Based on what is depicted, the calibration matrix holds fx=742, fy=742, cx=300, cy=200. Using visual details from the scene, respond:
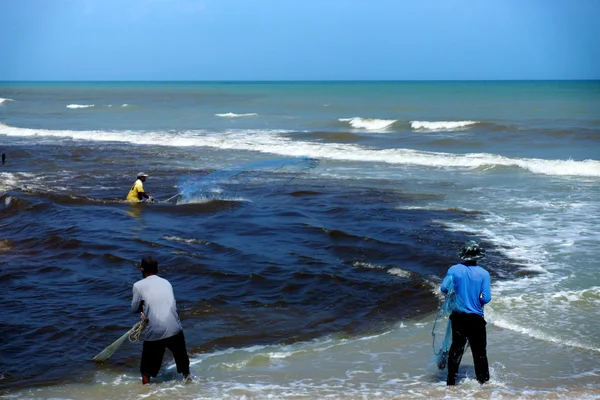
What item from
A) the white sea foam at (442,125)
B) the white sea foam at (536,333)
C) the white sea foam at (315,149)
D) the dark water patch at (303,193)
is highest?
the white sea foam at (442,125)

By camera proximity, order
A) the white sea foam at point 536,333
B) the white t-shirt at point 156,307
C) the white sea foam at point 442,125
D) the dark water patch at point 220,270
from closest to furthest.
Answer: the white t-shirt at point 156,307
the white sea foam at point 536,333
the dark water patch at point 220,270
the white sea foam at point 442,125

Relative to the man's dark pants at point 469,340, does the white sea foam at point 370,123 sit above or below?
above

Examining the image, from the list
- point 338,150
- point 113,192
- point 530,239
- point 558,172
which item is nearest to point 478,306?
point 530,239

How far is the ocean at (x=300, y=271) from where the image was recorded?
23.0 feet

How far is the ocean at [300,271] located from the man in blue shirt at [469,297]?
50cm

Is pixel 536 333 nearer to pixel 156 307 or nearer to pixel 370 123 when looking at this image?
pixel 156 307

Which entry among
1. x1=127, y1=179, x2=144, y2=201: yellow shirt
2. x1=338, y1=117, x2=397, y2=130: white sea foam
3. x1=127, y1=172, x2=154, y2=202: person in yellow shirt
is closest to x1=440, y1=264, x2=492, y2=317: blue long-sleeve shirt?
x1=127, y1=172, x2=154, y2=202: person in yellow shirt

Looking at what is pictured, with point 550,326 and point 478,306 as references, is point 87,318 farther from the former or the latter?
point 550,326

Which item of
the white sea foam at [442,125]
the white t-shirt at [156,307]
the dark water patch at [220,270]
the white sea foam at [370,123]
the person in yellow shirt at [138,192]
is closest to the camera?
the white t-shirt at [156,307]

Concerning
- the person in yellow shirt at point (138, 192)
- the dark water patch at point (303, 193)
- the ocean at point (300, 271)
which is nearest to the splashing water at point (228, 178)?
the ocean at point (300, 271)

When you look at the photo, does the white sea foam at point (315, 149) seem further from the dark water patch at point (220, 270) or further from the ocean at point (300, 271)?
the dark water patch at point (220, 270)

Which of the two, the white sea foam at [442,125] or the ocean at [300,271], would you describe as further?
the white sea foam at [442,125]

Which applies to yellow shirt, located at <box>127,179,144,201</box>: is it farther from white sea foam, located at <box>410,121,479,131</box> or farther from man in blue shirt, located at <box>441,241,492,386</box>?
white sea foam, located at <box>410,121,479,131</box>

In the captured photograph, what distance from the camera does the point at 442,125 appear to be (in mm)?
42094
